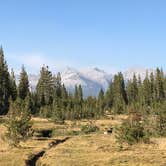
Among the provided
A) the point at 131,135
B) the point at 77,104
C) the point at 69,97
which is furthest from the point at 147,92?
the point at 131,135

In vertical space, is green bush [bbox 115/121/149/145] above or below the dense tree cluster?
below

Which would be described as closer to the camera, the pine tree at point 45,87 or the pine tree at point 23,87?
the pine tree at point 23,87

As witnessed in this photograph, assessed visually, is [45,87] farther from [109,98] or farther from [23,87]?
[109,98]

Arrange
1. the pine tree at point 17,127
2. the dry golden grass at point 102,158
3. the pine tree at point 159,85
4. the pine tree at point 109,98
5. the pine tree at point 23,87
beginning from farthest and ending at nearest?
the pine tree at point 109,98 → the pine tree at point 159,85 → the pine tree at point 23,87 → the pine tree at point 17,127 → the dry golden grass at point 102,158

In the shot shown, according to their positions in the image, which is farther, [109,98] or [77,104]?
[109,98]

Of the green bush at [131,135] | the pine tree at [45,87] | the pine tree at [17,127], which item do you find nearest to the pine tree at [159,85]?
the pine tree at [45,87]

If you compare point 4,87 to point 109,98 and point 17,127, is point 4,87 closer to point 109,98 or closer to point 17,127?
point 109,98

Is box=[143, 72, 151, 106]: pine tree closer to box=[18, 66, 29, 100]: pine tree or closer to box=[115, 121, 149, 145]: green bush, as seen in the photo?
box=[18, 66, 29, 100]: pine tree

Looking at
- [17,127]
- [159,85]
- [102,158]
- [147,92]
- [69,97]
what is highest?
[159,85]

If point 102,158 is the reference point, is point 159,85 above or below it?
above

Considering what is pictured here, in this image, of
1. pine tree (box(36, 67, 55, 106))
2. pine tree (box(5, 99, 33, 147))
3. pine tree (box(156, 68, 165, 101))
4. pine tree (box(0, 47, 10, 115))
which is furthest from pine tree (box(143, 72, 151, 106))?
pine tree (box(5, 99, 33, 147))

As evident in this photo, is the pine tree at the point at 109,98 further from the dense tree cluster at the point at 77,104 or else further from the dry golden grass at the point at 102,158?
the dry golden grass at the point at 102,158

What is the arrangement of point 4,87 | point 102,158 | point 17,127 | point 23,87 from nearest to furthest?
1. point 102,158
2. point 17,127
3. point 4,87
4. point 23,87

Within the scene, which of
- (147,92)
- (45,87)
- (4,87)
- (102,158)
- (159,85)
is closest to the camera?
(102,158)
